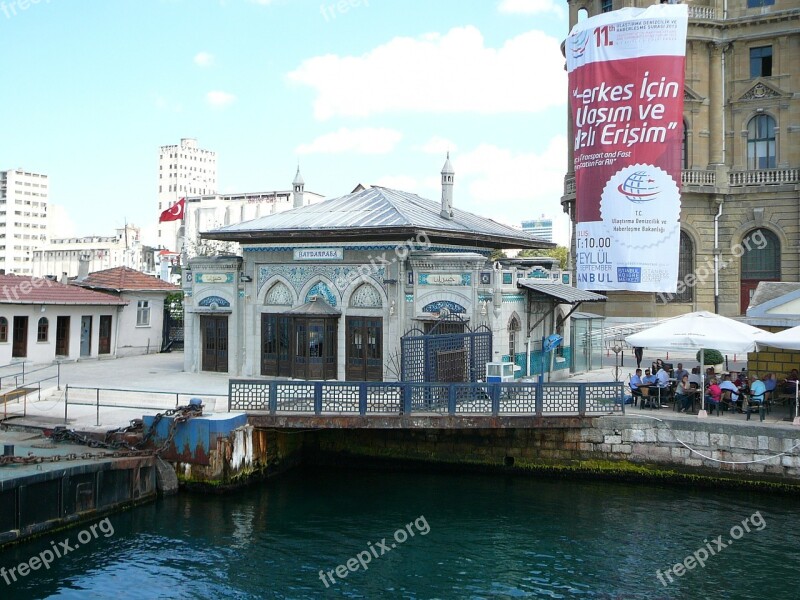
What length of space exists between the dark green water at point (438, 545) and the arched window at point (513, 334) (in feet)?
17.8

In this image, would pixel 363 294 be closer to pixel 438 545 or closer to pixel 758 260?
pixel 438 545

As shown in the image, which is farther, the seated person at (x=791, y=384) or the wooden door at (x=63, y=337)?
the wooden door at (x=63, y=337)

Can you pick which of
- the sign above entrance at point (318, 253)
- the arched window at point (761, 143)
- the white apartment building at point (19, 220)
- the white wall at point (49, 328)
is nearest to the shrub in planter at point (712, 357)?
the sign above entrance at point (318, 253)

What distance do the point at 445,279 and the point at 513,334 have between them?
286 cm

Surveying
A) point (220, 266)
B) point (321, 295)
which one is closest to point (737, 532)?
point (321, 295)

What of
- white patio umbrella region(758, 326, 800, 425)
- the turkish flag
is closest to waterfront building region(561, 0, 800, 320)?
white patio umbrella region(758, 326, 800, 425)

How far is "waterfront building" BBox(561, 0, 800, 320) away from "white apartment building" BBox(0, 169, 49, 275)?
15450 cm

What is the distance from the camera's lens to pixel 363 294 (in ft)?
86.7

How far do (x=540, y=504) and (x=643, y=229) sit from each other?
2216 cm

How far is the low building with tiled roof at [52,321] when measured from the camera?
102 ft

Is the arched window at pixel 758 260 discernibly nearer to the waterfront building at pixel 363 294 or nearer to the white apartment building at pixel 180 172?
the waterfront building at pixel 363 294

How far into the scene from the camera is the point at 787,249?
133ft

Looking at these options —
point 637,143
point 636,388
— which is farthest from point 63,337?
point 637,143

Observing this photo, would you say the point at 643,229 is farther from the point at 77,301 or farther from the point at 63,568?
the point at 63,568
